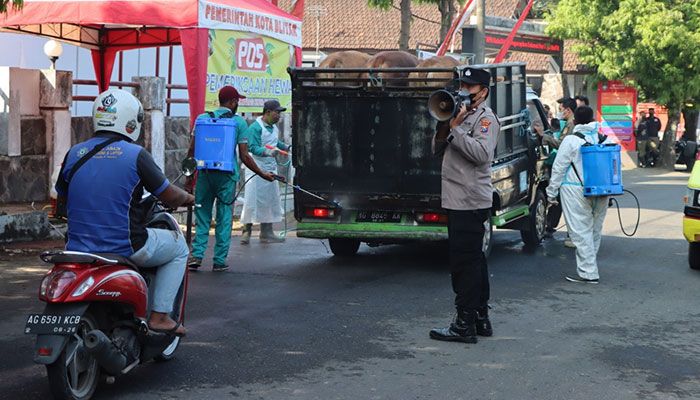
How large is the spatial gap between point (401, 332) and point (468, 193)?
1.23 metres

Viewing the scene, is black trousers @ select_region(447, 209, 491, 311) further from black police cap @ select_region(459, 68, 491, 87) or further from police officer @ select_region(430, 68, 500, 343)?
black police cap @ select_region(459, 68, 491, 87)

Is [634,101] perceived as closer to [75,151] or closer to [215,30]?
[215,30]

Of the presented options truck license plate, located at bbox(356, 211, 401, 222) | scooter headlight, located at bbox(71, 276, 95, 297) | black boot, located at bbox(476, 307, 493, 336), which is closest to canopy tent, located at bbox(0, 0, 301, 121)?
truck license plate, located at bbox(356, 211, 401, 222)

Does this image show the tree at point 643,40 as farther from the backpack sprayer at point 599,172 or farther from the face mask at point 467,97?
the face mask at point 467,97

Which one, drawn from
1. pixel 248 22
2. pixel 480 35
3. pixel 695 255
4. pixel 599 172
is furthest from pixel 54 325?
pixel 480 35

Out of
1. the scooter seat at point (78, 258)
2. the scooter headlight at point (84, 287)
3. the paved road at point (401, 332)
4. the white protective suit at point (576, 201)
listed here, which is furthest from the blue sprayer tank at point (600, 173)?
the scooter headlight at point (84, 287)

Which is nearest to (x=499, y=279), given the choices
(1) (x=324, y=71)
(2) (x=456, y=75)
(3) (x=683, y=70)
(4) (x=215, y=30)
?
(2) (x=456, y=75)

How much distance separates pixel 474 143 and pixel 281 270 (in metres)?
3.98

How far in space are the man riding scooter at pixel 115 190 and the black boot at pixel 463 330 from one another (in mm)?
2431

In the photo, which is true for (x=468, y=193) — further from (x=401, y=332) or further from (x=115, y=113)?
(x=115, y=113)

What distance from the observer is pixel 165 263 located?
248 inches

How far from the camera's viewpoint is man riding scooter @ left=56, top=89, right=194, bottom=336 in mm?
5941

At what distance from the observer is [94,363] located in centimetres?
596

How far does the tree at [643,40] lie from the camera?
30.7 meters
